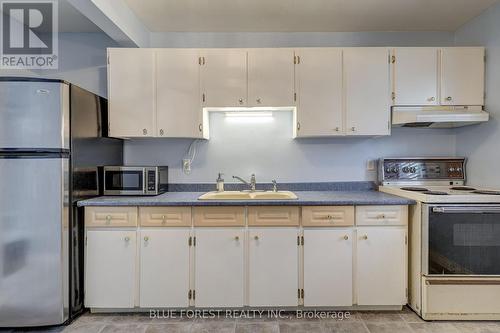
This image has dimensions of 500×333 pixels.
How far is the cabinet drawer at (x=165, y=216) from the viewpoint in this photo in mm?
2139

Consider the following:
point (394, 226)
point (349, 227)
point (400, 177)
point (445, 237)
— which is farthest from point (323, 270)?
point (400, 177)

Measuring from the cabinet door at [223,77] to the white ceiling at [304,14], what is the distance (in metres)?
0.37

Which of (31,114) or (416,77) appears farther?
(416,77)

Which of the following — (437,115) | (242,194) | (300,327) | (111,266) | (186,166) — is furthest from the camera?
(186,166)

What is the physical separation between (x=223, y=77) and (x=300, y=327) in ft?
7.01

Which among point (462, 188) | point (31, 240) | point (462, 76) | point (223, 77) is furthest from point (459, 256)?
point (31, 240)

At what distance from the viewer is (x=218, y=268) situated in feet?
7.02

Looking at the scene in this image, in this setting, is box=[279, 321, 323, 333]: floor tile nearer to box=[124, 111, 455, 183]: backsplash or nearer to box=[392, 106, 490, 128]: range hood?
box=[124, 111, 455, 183]: backsplash

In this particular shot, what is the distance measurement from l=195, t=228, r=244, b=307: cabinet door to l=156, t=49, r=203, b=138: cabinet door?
0.94 metres

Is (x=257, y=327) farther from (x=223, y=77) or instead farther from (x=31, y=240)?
(x=223, y=77)

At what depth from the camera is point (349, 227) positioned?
214 cm

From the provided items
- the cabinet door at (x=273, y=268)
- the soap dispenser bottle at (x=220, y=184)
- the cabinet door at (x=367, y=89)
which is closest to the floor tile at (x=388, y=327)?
the cabinet door at (x=273, y=268)

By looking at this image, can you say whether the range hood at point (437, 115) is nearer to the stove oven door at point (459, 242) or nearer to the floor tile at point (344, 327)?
the stove oven door at point (459, 242)

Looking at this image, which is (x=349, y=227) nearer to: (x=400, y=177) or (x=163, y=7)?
(x=400, y=177)
